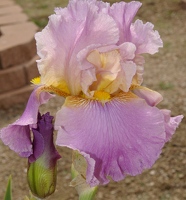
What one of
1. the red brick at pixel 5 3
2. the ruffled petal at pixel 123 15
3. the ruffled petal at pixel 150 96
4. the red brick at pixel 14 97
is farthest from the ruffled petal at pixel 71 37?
the red brick at pixel 5 3

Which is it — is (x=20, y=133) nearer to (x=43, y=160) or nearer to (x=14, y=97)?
(x=43, y=160)

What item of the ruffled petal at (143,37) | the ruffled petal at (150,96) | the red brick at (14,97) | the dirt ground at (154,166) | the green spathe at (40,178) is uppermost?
the ruffled petal at (143,37)

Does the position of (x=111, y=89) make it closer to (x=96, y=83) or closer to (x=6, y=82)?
(x=96, y=83)

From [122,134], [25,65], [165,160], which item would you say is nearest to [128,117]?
[122,134]

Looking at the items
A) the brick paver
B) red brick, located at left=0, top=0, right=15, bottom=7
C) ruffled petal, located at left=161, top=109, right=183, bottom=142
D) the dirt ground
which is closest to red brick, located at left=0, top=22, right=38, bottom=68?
the brick paver

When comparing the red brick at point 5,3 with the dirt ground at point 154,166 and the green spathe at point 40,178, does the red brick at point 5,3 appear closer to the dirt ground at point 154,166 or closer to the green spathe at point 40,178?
the dirt ground at point 154,166

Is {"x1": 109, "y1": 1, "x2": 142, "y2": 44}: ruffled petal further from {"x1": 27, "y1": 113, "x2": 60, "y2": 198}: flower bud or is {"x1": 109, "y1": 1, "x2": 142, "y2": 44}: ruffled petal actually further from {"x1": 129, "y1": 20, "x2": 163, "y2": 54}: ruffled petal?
{"x1": 27, "y1": 113, "x2": 60, "y2": 198}: flower bud
